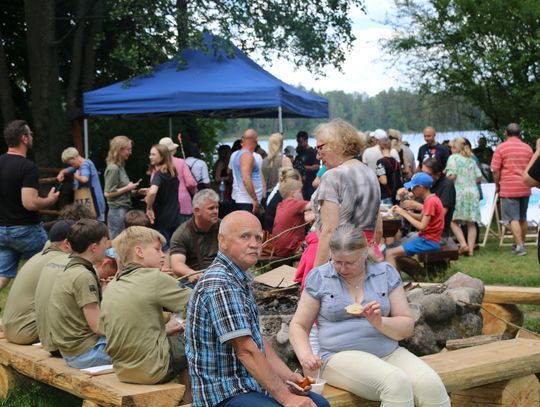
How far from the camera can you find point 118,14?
15539mm

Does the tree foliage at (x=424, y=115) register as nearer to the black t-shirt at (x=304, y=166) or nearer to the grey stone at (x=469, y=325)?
the black t-shirt at (x=304, y=166)

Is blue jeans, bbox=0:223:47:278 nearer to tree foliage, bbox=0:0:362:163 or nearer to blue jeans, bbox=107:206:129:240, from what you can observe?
blue jeans, bbox=107:206:129:240

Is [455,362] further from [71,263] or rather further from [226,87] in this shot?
[226,87]

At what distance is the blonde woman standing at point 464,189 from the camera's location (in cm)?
→ 1338

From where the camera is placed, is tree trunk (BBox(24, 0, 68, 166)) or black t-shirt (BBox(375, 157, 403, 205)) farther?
tree trunk (BBox(24, 0, 68, 166))

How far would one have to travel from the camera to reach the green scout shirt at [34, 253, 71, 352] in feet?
18.9

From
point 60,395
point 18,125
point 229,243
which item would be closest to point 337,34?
point 18,125

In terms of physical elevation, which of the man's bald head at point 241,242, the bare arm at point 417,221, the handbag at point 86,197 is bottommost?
the bare arm at point 417,221

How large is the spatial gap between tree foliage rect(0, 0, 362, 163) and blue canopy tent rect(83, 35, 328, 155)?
577 mm

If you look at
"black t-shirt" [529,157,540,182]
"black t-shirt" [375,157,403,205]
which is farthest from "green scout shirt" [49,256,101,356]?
"black t-shirt" [375,157,403,205]

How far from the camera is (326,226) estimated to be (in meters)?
5.49

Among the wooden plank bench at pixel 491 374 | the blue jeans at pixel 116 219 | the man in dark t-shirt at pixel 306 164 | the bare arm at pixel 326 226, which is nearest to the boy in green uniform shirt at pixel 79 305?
the bare arm at pixel 326 226

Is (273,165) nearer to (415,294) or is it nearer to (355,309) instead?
(415,294)

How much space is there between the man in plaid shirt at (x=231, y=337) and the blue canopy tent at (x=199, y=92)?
9311 millimetres
